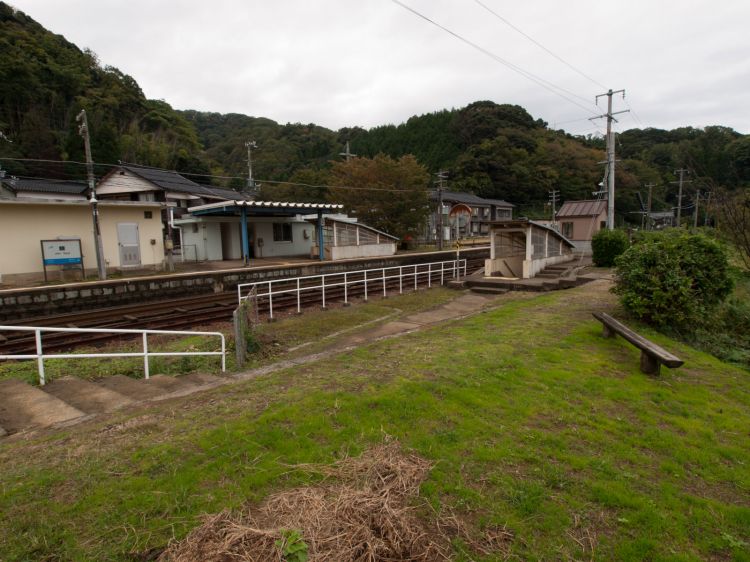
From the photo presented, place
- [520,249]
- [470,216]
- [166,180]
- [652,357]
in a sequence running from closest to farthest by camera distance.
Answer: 1. [652,357]
2. [520,249]
3. [166,180]
4. [470,216]

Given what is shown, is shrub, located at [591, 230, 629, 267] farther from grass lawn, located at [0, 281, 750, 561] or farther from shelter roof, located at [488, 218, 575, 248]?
grass lawn, located at [0, 281, 750, 561]

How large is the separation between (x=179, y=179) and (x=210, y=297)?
19411 millimetres

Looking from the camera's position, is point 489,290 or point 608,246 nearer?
point 489,290

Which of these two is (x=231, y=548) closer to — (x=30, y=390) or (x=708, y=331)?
(x=30, y=390)

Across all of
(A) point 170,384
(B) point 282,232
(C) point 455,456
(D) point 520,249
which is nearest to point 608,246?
(D) point 520,249

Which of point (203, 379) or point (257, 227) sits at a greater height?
point (257, 227)

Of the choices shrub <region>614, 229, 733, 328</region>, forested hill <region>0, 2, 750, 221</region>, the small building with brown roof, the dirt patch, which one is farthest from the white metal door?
the small building with brown roof

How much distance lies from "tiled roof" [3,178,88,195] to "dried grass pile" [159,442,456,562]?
31.6 metres

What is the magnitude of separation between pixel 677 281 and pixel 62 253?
762 inches

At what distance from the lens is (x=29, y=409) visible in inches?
175

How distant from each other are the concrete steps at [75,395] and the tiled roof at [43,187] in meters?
27.6

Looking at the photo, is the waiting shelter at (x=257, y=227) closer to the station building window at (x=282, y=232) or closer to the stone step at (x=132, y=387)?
the station building window at (x=282, y=232)

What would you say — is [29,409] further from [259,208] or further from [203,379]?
[259,208]

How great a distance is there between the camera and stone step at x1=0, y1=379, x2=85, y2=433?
4.12 meters
